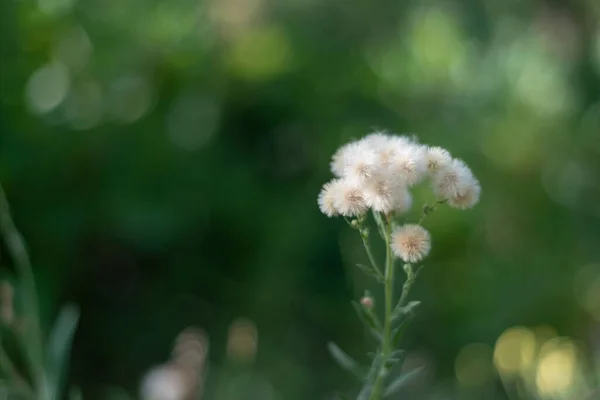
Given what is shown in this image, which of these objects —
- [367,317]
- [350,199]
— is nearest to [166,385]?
[367,317]

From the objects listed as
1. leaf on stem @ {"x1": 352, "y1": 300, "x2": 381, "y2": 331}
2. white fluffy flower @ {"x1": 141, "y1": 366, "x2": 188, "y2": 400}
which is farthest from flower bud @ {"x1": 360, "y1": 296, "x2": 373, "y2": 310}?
white fluffy flower @ {"x1": 141, "y1": 366, "x2": 188, "y2": 400}

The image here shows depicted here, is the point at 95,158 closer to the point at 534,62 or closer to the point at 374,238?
the point at 374,238

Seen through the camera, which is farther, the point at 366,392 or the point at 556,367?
the point at 556,367

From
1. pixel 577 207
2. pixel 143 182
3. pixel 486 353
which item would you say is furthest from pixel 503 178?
pixel 143 182

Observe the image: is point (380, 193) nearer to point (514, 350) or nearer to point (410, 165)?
point (410, 165)

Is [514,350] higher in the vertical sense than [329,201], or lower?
lower

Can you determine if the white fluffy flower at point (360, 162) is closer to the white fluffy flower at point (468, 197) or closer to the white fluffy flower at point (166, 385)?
the white fluffy flower at point (468, 197)
